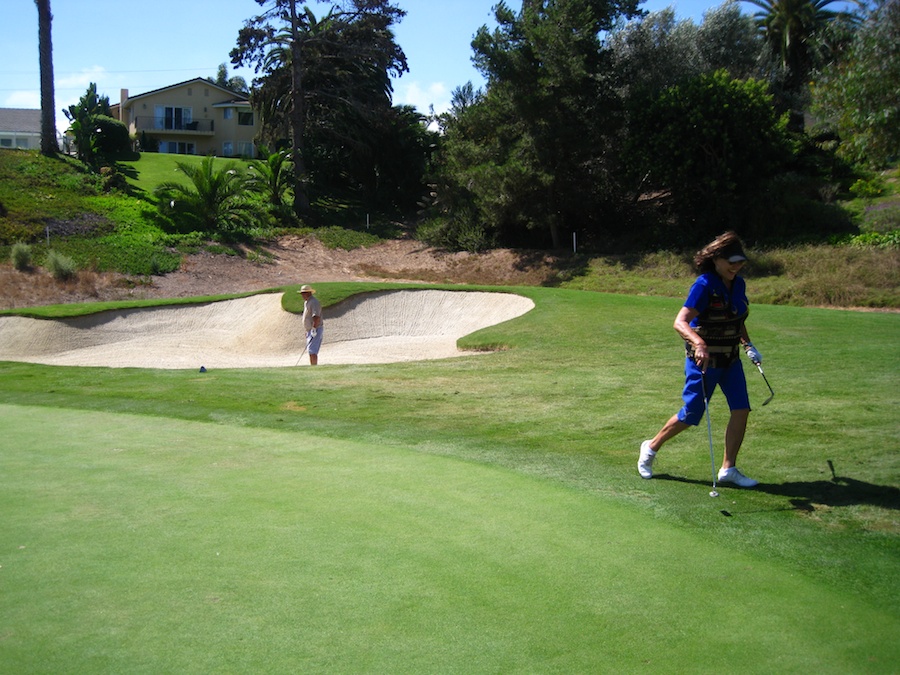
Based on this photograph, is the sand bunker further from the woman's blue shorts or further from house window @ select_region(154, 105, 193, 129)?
house window @ select_region(154, 105, 193, 129)

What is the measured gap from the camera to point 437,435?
9.80 m

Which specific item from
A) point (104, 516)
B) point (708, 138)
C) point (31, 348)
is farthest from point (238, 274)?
point (104, 516)

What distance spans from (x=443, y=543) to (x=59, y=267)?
32423 millimetres

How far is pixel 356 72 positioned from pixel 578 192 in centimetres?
2102

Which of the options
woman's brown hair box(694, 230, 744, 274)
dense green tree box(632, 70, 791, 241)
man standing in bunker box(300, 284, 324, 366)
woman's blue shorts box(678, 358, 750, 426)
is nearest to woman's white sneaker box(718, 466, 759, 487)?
woman's blue shorts box(678, 358, 750, 426)

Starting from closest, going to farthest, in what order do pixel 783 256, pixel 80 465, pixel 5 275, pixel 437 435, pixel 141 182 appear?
pixel 80 465 < pixel 437 435 < pixel 783 256 < pixel 5 275 < pixel 141 182

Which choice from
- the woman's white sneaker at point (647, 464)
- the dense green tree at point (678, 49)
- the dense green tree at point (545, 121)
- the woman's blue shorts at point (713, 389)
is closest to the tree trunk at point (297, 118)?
the dense green tree at point (545, 121)

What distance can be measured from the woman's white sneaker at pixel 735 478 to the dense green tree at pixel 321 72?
1739 inches

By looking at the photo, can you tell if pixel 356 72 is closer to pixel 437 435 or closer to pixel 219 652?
pixel 437 435

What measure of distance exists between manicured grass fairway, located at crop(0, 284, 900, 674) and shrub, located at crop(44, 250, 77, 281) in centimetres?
2444

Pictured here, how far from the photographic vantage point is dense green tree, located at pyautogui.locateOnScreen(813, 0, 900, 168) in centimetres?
1527

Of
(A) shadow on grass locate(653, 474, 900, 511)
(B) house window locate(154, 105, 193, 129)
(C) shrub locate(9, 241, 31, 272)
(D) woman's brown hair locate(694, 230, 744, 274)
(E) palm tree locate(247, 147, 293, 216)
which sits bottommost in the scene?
(A) shadow on grass locate(653, 474, 900, 511)

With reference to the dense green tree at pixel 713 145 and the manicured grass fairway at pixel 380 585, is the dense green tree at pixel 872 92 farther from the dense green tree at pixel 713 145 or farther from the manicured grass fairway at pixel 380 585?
the dense green tree at pixel 713 145

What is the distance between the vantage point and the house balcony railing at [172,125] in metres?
69.1
